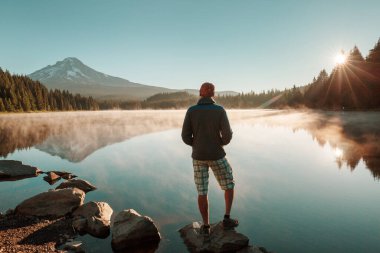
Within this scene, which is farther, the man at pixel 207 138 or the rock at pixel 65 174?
the rock at pixel 65 174

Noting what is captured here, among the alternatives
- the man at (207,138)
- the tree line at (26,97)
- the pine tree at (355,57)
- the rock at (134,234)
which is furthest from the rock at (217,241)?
the tree line at (26,97)

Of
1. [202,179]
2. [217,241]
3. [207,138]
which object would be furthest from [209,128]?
[217,241]

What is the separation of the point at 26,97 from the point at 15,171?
106040mm

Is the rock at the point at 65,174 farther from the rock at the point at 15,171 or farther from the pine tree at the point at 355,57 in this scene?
the pine tree at the point at 355,57

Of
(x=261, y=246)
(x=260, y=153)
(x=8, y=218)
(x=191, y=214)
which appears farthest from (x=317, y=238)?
(x=260, y=153)

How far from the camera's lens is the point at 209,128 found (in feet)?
21.2

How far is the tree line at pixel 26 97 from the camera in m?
101

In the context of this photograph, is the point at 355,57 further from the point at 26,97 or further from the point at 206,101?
the point at 26,97

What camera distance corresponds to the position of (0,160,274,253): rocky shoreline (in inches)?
261

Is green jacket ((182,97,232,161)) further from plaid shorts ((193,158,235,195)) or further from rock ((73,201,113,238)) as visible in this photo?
rock ((73,201,113,238))

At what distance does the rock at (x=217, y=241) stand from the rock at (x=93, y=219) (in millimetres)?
2123

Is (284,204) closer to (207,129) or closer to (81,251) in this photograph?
(207,129)

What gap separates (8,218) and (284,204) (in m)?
8.02

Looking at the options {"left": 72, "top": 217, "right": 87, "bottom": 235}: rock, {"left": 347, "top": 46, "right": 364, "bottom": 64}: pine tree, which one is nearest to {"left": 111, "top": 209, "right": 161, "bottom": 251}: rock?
{"left": 72, "top": 217, "right": 87, "bottom": 235}: rock
